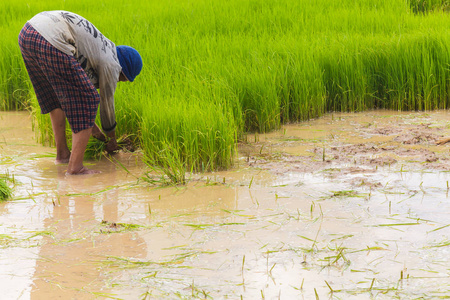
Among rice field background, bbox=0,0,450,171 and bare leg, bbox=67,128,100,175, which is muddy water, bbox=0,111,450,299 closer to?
bare leg, bbox=67,128,100,175

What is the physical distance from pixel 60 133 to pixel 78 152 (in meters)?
0.39

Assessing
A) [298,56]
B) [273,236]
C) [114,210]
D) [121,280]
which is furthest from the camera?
[298,56]

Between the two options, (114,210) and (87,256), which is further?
(114,210)

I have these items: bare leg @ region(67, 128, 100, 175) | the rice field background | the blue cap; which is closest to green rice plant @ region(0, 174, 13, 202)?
bare leg @ region(67, 128, 100, 175)

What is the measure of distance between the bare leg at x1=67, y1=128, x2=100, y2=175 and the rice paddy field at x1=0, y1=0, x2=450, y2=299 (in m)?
0.08

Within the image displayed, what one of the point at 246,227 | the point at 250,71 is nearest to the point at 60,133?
the point at 250,71

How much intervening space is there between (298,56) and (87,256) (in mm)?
3388

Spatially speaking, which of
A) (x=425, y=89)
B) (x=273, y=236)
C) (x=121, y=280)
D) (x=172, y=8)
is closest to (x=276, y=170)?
(x=273, y=236)

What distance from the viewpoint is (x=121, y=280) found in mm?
2152

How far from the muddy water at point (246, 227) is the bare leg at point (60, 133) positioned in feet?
0.46

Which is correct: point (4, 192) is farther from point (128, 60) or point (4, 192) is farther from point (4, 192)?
point (128, 60)

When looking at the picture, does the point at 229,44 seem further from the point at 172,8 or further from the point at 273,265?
the point at 273,265

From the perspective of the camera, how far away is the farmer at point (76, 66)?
3322 mm

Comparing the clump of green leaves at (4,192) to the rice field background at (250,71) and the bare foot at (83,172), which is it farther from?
the rice field background at (250,71)
